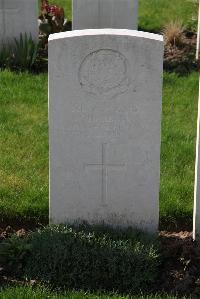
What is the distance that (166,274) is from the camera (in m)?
5.18

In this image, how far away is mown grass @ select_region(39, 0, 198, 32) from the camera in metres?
11.7

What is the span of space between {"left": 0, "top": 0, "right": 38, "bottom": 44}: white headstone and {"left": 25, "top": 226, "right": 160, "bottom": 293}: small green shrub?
17.9 feet

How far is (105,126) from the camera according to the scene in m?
5.43

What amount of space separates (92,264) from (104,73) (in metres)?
1.34

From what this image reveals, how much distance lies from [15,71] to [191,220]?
4.29 metres

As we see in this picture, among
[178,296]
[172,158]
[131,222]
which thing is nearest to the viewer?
[178,296]

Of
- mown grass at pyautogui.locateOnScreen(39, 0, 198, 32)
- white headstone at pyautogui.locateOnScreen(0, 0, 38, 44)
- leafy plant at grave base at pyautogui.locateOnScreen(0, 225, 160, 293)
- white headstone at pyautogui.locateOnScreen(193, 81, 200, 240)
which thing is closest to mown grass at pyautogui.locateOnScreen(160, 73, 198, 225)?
white headstone at pyautogui.locateOnScreen(193, 81, 200, 240)

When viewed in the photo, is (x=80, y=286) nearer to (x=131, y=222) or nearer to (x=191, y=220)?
(x=131, y=222)

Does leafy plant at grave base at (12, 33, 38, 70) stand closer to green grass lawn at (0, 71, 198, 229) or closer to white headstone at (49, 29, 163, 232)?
green grass lawn at (0, 71, 198, 229)

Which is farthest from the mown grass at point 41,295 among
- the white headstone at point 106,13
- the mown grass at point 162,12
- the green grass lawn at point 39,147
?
the mown grass at point 162,12

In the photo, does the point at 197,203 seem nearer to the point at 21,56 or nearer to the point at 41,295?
the point at 41,295

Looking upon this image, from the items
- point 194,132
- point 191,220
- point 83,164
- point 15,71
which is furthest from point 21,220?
point 15,71

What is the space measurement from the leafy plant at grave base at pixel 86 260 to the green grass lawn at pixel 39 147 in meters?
0.78

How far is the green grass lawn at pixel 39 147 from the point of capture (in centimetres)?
611
